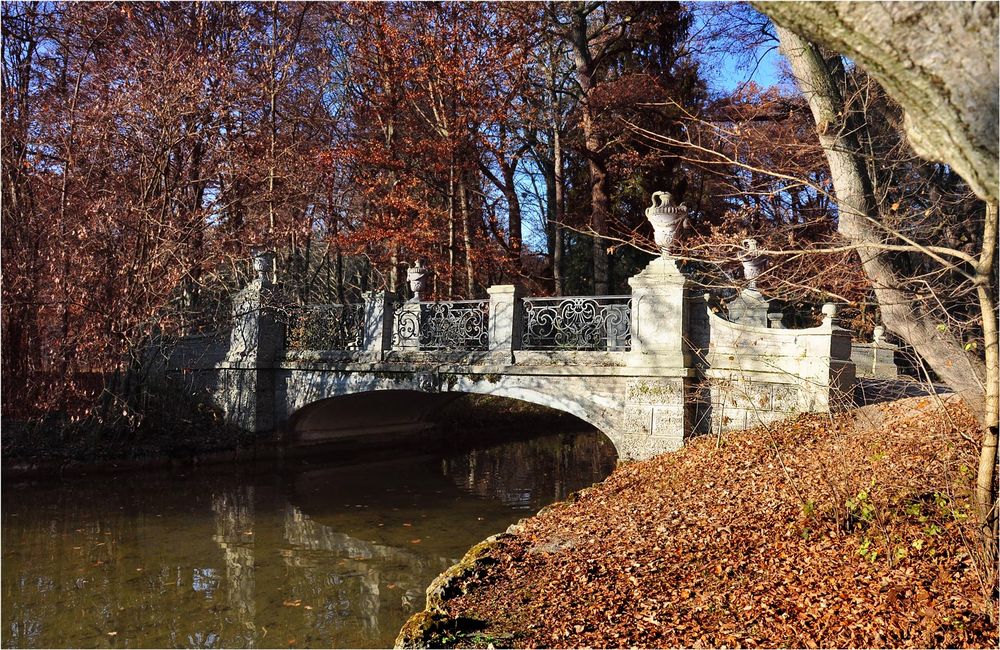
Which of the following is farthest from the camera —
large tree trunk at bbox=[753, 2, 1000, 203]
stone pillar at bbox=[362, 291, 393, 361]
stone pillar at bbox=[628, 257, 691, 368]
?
stone pillar at bbox=[362, 291, 393, 361]

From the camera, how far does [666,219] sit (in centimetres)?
996

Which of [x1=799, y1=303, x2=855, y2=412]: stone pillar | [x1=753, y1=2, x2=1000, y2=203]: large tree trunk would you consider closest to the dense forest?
[x1=799, y1=303, x2=855, y2=412]: stone pillar

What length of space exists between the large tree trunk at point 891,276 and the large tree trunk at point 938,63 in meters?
1.87

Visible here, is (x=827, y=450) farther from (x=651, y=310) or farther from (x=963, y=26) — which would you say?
(x=963, y=26)

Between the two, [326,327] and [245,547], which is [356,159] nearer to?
[326,327]

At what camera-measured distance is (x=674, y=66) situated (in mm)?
18938

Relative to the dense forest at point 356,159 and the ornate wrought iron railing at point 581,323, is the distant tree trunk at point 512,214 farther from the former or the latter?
the ornate wrought iron railing at point 581,323

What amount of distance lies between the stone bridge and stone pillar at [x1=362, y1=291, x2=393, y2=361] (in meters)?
0.03

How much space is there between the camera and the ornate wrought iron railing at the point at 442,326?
12406 millimetres

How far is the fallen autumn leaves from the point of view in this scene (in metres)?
4.31

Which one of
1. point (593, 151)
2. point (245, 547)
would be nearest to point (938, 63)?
point (245, 547)

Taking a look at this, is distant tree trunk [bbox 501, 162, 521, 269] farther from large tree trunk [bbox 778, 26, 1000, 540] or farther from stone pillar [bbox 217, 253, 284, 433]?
large tree trunk [bbox 778, 26, 1000, 540]

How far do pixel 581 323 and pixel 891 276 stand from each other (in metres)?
5.45

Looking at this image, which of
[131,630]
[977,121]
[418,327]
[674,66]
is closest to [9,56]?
[418,327]
